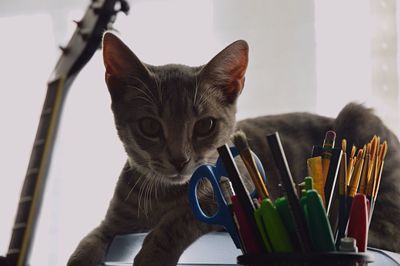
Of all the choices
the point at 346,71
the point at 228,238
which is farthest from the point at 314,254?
the point at 346,71

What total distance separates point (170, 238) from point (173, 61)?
48 centimetres

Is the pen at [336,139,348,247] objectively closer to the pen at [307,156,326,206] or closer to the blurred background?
the pen at [307,156,326,206]

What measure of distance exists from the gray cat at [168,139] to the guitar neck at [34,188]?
0.76ft

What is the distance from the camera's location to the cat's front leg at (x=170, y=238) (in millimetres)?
690

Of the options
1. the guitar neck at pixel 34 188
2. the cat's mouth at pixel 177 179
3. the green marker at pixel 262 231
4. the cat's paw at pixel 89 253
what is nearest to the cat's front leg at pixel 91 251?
the cat's paw at pixel 89 253

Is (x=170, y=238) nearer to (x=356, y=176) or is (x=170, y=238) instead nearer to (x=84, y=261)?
(x=84, y=261)

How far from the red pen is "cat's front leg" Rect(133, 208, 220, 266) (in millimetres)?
244

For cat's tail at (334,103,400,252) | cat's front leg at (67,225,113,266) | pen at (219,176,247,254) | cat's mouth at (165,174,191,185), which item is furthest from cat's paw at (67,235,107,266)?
cat's tail at (334,103,400,252)

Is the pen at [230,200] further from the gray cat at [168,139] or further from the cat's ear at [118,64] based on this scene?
the cat's ear at [118,64]

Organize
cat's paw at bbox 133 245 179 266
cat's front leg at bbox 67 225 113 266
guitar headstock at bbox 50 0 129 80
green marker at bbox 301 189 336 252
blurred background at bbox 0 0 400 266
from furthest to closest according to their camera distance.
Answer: blurred background at bbox 0 0 400 266, cat's front leg at bbox 67 225 113 266, cat's paw at bbox 133 245 179 266, guitar headstock at bbox 50 0 129 80, green marker at bbox 301 189 336 252

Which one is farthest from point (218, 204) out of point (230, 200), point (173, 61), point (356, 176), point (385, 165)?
point (173, 61)

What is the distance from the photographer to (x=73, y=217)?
1.13 metres

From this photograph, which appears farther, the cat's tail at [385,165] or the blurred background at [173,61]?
the blurred background at [173,61]

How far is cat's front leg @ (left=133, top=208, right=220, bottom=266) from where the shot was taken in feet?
2.26
